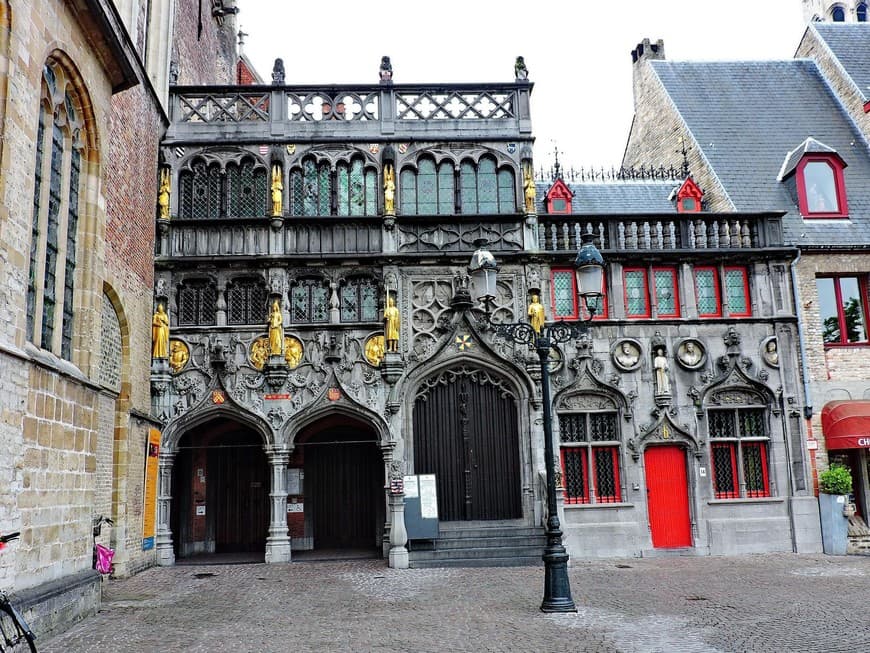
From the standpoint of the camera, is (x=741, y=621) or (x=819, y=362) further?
(x=819, y=362)

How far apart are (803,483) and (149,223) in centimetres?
1554

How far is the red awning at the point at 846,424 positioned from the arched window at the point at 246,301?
42.2 ft

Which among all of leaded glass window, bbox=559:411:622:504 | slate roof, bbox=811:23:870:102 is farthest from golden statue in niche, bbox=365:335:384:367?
slate roof, bbox=811:23:870:102

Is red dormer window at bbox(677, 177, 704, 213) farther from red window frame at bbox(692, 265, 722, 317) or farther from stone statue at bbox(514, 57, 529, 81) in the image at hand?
stone statue at bbox(514, 57, 529, 81)

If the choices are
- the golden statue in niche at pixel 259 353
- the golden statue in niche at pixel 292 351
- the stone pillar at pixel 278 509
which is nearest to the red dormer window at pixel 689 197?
the golden statue in niche at pixel 292 351

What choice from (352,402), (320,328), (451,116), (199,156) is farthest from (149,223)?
(451,116)

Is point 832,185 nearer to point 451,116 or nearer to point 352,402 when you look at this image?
point 451,116

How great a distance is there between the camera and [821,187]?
65.7 ft

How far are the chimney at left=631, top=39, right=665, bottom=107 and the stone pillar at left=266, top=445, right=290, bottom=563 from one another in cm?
1617

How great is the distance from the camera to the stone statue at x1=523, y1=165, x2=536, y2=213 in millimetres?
18469

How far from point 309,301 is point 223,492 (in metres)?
5.65

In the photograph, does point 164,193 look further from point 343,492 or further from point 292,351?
point 343,492

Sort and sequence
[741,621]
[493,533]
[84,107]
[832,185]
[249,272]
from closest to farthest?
[741,621] < [84,107] < [493,533] < [249,272] < [832,185]

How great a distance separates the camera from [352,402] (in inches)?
690
